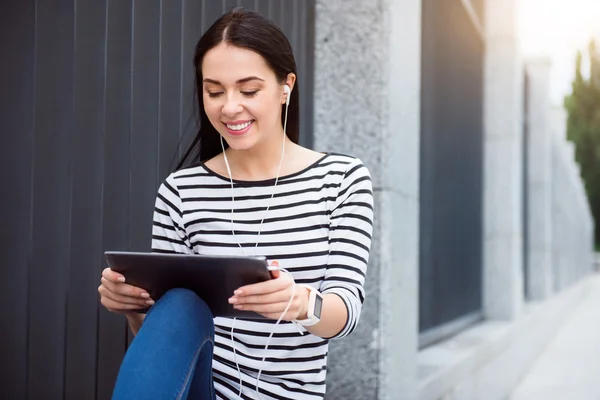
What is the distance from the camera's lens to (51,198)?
1977 mm

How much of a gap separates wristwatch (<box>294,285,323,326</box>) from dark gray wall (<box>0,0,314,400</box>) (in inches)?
27.5

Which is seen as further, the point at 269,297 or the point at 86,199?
the point at 86,199

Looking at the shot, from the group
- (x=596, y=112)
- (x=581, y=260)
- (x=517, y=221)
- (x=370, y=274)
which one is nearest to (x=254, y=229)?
(x=370, y=274)

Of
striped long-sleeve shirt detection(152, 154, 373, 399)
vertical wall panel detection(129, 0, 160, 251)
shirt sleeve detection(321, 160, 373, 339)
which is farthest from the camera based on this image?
vertical wall panel detection(129, 0, 160, 251)

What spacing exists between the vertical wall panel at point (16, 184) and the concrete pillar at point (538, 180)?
941cm

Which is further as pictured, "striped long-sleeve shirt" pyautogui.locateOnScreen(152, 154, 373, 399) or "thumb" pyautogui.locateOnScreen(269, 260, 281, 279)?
"striped long-sleeve shirt" pyautogui.locateOnScreen(152, 154, 373, 399)

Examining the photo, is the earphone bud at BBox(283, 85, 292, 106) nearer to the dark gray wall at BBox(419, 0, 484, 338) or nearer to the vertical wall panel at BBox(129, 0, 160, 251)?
the vertical wall panel at BBox(129, 0, 160, 251)

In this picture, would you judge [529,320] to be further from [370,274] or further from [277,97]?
[277,97]

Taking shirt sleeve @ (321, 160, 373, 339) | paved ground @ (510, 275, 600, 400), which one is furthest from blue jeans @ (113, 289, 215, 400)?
paved ground @ (510, 275, 600, 400)

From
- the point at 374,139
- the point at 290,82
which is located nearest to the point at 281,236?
the point at 290,82

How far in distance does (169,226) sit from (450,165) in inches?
146

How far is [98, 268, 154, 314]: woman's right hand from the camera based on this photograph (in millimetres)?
1711

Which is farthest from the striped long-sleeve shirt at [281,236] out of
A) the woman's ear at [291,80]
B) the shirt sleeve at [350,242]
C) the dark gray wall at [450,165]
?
the dark gray wall at [450,165]

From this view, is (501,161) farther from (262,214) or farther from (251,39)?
(251,39)
